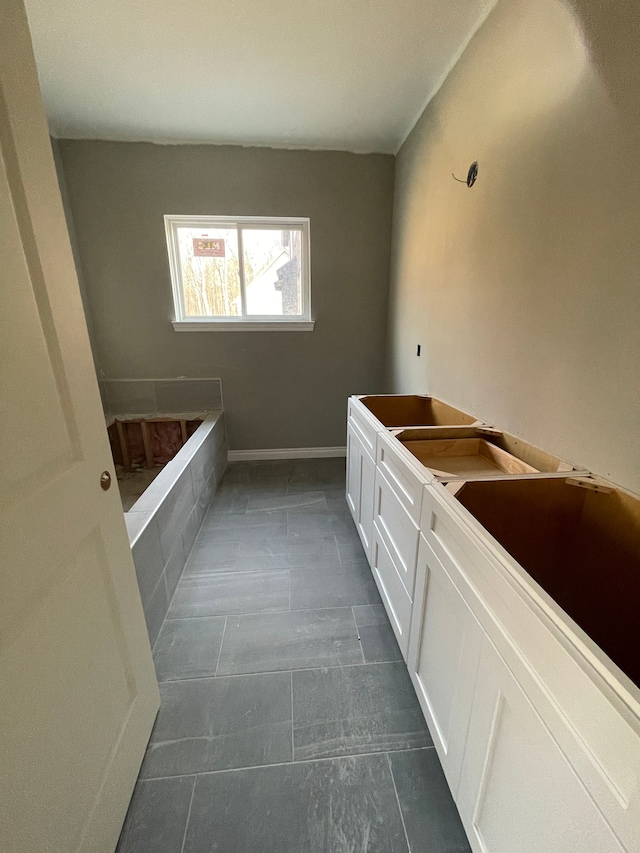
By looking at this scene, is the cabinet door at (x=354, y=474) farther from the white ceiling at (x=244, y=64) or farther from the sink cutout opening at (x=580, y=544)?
the white ceiling at (x=244, y=64)

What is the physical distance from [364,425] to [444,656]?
45.1 inches

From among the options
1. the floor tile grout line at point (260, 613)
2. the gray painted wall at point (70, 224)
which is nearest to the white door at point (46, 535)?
the floor tile grout line at point (260, 613)

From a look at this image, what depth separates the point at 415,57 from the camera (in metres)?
1.80

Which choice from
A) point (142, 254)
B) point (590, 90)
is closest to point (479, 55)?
point (590, 90)

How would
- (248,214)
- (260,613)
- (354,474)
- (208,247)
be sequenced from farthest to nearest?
(208,247), (248,214), (354,474), (260,613)

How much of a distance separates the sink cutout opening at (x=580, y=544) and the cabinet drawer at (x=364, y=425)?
68 centimetres

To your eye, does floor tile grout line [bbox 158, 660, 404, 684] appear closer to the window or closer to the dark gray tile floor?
the dark gray tile floor

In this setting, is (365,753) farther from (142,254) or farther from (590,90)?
(142,254)

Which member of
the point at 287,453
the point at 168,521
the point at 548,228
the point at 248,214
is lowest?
the point at 287,453

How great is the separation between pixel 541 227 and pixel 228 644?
2.11m

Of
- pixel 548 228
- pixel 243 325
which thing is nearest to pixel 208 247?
pixel 243 325

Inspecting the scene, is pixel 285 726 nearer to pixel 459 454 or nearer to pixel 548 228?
pixel 459 454

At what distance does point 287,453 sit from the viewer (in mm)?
3484

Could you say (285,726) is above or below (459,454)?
below
